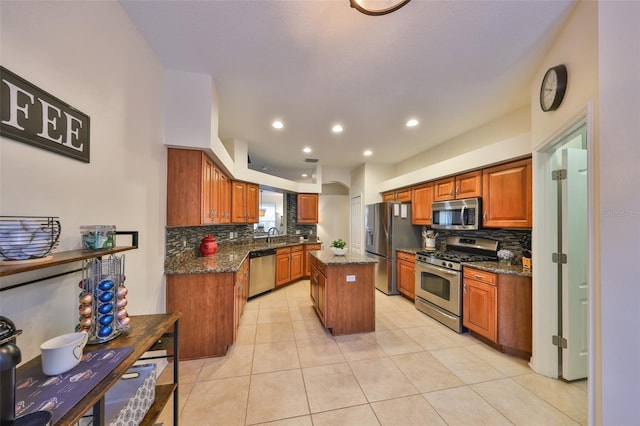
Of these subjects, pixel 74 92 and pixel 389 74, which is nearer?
pixel 74 92

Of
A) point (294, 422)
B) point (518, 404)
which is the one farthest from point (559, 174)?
point (294, 422)

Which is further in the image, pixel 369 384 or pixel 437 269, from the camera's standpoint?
pixel 437 269

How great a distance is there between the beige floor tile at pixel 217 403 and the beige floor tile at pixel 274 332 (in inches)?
27.5

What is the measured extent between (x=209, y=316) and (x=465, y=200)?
138 inches

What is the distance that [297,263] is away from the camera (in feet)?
17.7

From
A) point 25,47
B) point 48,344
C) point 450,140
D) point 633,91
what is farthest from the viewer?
point 450,140

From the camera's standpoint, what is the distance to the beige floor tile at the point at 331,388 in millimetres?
1834

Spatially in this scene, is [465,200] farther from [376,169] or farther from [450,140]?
[376,169]

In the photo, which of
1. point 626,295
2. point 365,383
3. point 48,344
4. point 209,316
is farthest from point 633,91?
point 209,316

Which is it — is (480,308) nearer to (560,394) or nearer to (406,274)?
(560,394)

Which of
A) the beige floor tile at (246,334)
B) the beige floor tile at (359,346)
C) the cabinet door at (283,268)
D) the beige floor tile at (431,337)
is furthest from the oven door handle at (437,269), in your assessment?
the cabinet door at (283,268)

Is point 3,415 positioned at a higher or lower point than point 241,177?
lower

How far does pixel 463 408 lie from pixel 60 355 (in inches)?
95.9

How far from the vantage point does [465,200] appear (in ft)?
10.8
